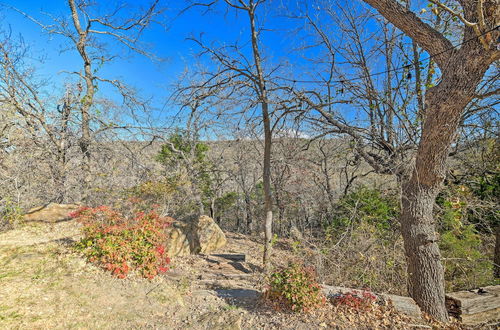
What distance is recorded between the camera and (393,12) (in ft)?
9.89

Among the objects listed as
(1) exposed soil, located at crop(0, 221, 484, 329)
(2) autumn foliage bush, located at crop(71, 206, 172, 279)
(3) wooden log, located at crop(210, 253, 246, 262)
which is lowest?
(3) wooden log, located at crop(210, 253, 246, 262)

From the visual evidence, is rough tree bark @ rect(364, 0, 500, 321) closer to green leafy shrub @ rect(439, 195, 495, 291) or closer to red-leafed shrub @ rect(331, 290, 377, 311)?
red-leafed shrub @ rect(331, 290, 377, 311)

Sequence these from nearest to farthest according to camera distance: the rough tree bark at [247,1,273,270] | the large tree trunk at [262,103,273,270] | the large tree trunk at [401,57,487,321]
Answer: the large tree trunk at [401,57,487,321] < the rough tree bark at [247,1,273,270] < the large tree trunk at [262,103,273,270]

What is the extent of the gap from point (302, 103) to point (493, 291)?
4423 millimetres

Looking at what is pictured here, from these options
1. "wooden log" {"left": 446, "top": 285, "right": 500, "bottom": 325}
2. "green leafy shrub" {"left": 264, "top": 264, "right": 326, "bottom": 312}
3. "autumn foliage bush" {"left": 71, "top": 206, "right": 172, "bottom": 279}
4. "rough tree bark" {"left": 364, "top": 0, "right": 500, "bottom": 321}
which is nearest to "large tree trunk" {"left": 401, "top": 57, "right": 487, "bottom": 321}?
"rough tree bark" {"left": 364, "top": 0, "right": 500, "bottom": 321}

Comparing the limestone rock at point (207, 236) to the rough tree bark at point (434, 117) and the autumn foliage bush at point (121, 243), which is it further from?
the rough tree bark at point (434, 117)

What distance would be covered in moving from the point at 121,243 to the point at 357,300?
4.14 m

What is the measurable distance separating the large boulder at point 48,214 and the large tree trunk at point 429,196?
7742 millimetres

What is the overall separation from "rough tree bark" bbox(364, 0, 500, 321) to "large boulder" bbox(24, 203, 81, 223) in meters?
7.78

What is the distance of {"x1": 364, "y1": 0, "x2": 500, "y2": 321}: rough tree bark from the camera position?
2597 millimetres

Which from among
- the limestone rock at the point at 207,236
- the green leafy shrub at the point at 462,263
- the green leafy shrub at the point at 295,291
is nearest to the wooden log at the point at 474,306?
the green leafy shrub at the point at 462,263

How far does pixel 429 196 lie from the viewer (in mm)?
3475

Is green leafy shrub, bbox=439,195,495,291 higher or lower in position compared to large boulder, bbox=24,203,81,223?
lower

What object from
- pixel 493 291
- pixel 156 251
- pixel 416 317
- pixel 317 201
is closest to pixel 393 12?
pixel 416 317
